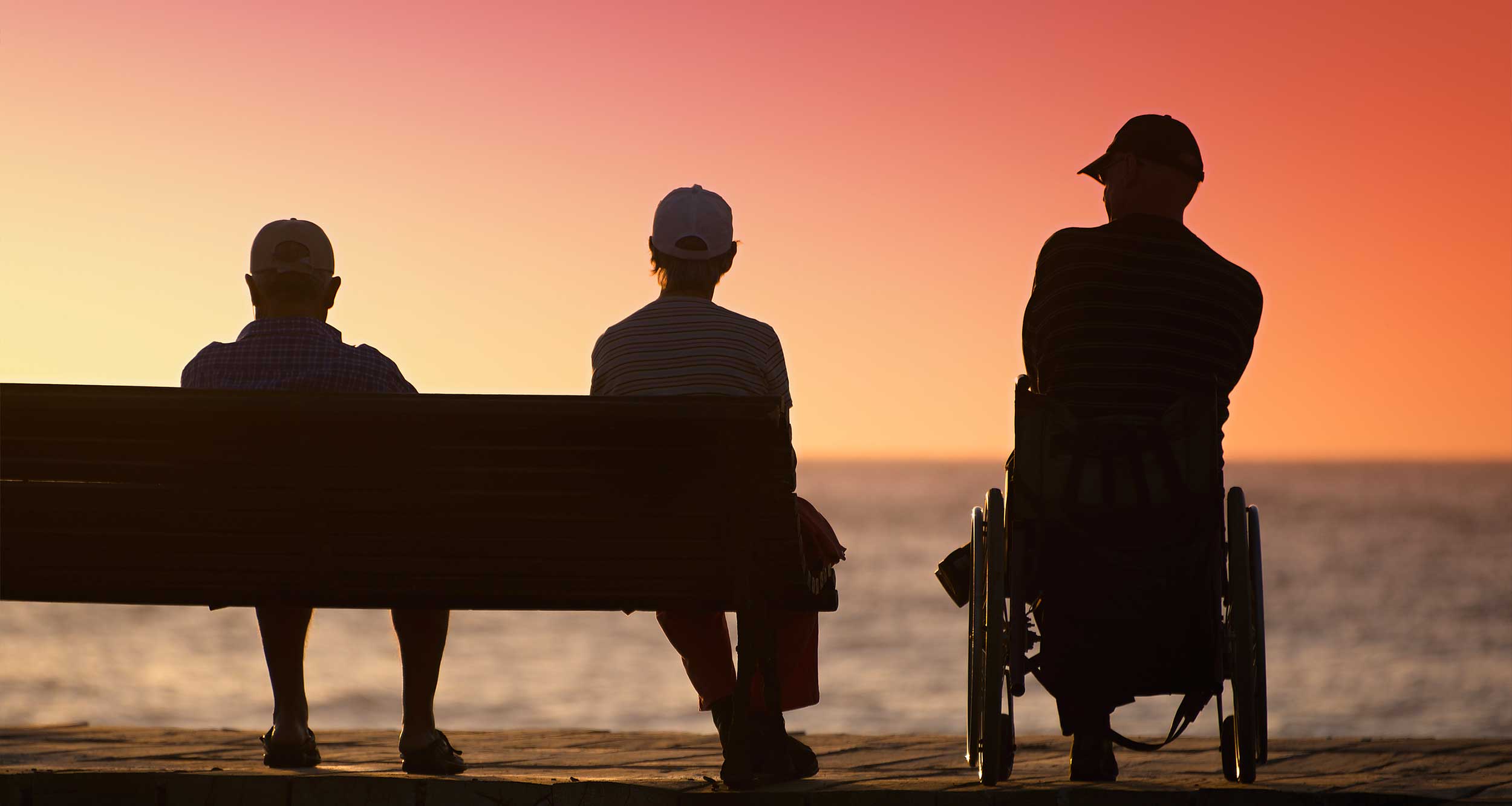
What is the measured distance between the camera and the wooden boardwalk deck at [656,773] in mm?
4305

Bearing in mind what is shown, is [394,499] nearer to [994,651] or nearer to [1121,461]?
[994,651]

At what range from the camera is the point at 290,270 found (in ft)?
17.9

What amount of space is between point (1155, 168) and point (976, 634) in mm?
1485

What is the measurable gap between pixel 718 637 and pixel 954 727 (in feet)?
63.0

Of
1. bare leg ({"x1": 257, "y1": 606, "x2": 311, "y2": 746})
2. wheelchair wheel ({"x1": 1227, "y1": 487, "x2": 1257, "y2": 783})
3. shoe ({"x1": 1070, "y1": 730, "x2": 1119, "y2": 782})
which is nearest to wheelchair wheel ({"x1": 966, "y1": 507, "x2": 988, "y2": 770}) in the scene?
shoe ({"x1": 1070, "y1": 730, "x2": 1119, "y2": 782})

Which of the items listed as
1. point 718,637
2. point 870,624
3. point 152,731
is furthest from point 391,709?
point 718,637

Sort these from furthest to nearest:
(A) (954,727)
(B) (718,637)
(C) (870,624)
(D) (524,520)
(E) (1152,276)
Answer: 1. (C) (870,624)
2. (A) (954,727)
3. (B) (718,637)
4. (E) (1152,276)
5. (D) (524,520)

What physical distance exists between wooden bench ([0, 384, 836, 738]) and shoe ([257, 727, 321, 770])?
64 centimetres

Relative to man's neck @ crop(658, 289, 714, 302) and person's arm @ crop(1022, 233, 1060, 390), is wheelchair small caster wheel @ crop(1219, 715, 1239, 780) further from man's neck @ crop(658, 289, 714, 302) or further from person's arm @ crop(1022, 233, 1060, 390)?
man's neck @ crop(658, 289, 714, 302)

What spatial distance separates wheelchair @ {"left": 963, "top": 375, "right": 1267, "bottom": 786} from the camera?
4.83m

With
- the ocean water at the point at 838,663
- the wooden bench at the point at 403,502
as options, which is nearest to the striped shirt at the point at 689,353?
the wooden bench at the point at 403,502

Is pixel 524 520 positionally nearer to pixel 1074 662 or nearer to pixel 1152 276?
pixel 1074 662

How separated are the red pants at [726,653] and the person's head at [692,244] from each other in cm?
100

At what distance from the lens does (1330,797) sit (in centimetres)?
427
